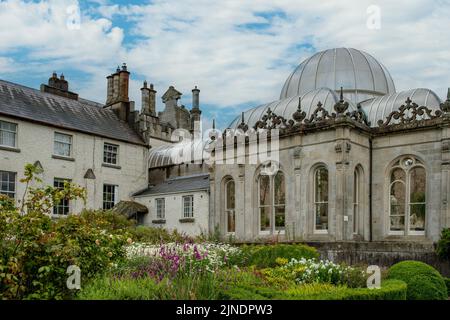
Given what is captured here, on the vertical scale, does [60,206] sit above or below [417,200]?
below

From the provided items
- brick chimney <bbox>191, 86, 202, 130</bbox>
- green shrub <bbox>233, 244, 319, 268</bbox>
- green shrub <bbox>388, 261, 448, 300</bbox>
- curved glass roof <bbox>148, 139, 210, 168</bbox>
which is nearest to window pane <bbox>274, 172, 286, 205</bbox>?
green shrub <bbox>233, 244, 319, 268</bbox>

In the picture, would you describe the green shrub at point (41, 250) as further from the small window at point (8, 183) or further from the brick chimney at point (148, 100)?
the brick chimney at point (148, 100)

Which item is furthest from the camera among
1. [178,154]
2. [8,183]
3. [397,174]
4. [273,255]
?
[178,154]

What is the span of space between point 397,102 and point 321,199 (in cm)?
617

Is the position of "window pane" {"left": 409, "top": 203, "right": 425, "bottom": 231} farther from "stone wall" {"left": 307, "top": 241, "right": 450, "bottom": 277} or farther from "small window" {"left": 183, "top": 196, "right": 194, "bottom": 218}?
"small window" {"left": 183, "top": 196, "right": 194, "bottom": 218}

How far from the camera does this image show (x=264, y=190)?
26.2 metres

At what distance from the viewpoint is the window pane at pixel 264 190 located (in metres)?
26.0

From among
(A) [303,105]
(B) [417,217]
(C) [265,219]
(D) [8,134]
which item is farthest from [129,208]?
(B) [417,217]

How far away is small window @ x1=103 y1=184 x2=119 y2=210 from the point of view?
34.2m

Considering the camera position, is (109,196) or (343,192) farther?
(109,196)

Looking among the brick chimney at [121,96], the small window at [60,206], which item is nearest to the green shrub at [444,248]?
the small window at [60,206]

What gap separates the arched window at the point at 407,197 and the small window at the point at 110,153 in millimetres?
18994

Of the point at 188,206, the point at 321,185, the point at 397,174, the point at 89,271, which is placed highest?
the point at 397,174

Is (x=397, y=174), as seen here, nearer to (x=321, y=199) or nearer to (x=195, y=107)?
(x=321, y=199)
